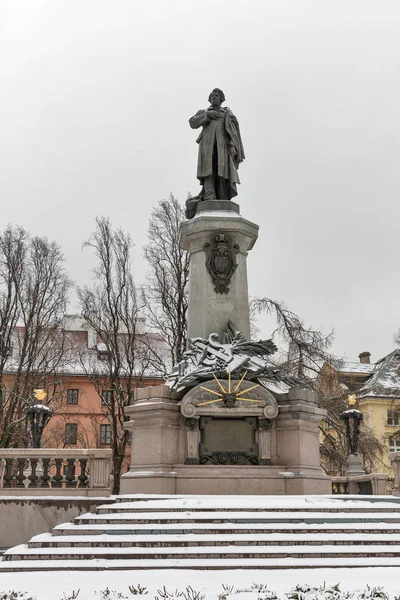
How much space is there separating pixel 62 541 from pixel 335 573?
348 cm

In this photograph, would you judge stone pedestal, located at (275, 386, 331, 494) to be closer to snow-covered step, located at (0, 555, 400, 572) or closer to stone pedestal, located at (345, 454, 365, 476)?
snow-covered step, located at (0, 555, 400, 572)

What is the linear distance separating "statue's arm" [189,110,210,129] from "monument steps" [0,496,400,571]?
32.2ft

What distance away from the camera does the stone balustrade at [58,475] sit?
12.8 meters

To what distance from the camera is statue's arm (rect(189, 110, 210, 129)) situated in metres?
17.1

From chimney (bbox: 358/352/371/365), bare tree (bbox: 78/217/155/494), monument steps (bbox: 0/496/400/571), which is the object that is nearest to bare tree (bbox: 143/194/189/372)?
bare tree (bbox: 78/217/155/494)

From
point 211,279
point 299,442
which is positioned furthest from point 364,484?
point 211,279

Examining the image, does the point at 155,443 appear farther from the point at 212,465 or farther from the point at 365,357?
the point at 365,357

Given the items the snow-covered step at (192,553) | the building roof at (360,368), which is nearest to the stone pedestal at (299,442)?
the snow-covered step at (192,553)

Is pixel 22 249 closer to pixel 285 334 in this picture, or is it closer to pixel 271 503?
pixel 285 334

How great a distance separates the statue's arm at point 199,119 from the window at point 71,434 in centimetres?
2106

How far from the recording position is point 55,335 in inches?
1215

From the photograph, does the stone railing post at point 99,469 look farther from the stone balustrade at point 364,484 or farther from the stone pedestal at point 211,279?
the stone balustrade at point 364,484

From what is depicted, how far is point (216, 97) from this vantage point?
17.2 metres

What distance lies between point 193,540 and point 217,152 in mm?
10587
